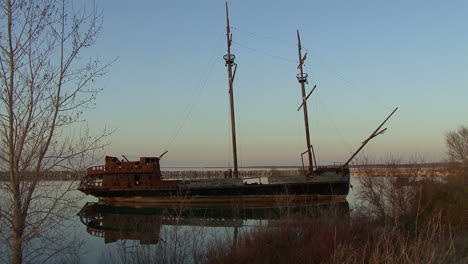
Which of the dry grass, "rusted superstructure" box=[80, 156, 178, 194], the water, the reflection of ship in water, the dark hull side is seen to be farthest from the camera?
"rusted superstructure" box=[80, 156, 178, 194]

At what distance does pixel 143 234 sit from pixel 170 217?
549cm

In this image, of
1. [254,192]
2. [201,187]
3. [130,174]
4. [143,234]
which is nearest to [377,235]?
[143,234]

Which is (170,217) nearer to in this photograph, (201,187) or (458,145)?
(201,187)

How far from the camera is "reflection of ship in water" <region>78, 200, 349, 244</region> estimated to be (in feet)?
40.6

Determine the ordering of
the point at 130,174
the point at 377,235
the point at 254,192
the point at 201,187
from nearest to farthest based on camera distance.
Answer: the point at 377,235, the point at 254,192, the point at 201,187, the point at 130,174

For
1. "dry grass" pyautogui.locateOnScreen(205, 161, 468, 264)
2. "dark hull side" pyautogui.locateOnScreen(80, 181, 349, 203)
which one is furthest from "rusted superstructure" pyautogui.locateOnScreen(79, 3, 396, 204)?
"dry grass" pyautogui.locateOnScreen(205, 161, 468, 264)

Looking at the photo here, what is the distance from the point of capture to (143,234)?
396 inches

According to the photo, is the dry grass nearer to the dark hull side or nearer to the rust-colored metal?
the dark hull side

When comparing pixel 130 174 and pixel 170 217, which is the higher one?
pixel 130 174

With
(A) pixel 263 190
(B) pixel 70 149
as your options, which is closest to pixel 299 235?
(B) pixel 70 149

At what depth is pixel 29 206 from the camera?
5.39 meters

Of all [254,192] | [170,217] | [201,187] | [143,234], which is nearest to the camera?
[143,234]

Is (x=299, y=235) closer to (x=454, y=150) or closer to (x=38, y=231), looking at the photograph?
(x=38, y=231)

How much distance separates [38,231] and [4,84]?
2.19 m
